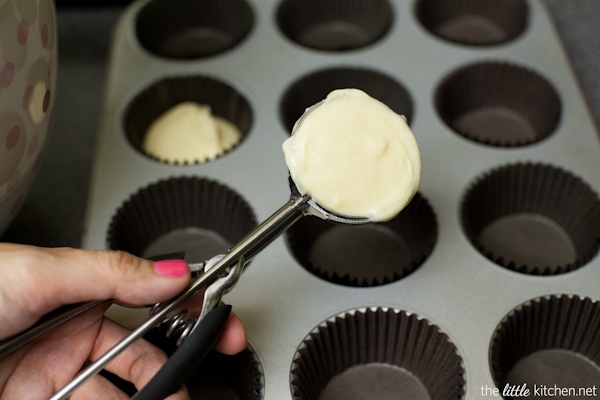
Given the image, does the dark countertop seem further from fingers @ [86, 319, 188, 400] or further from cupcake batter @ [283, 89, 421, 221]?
cupcake batter @ [283, 89, 421, 221]

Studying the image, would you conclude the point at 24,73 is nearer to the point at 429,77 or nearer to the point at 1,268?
the point at 1,268

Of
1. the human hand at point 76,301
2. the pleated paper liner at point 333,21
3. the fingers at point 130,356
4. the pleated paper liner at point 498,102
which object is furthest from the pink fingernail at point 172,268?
the pleated paper liner at point 333,21

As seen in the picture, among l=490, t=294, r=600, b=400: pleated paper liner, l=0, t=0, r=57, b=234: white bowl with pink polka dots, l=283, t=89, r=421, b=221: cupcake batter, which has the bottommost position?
l=490, t=294, r=600, b=400: pleated paper liner

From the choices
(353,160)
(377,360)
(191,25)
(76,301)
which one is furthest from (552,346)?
(191,25)

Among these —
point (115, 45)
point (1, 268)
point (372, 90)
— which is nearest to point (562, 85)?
point (372, 90)

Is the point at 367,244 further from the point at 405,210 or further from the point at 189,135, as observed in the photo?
the point at 189,135

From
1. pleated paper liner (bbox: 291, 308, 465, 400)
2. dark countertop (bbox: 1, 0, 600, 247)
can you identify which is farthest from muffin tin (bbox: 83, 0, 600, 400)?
dark countertop (bbox: 1, 0, 600, 247)

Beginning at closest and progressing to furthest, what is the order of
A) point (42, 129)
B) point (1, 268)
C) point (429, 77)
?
point (1, 268) < point (42, 129) < point (429, 77)
